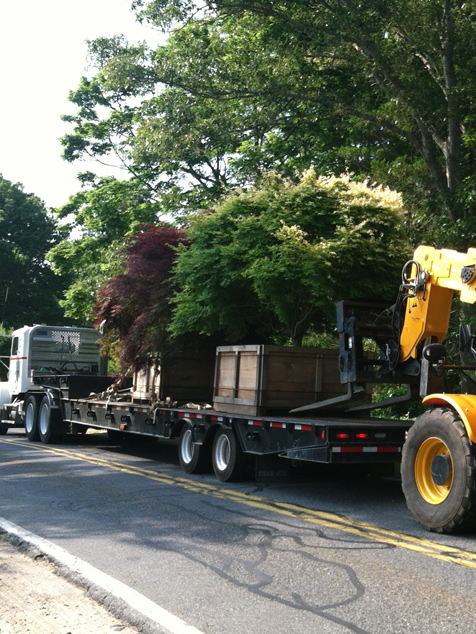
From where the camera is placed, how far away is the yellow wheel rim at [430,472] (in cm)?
788

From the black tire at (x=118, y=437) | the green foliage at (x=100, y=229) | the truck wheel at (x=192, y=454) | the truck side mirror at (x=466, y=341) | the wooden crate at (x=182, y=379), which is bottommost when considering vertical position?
the black tire at (x=118, y=437)

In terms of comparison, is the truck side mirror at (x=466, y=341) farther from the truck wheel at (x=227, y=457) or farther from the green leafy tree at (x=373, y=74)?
the green leafy tree at (x=373, y=74)

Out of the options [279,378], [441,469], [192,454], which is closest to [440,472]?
[441,469]

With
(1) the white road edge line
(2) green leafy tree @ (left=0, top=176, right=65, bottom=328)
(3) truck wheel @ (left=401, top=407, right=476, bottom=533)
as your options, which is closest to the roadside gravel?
(1) the white road edge line

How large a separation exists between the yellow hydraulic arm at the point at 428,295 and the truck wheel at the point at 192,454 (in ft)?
13.7

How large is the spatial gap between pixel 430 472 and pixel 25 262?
4951cm

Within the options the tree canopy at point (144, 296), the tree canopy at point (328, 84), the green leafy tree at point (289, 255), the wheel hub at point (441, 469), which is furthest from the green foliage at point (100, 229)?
the wheel hub at point (441, 469)

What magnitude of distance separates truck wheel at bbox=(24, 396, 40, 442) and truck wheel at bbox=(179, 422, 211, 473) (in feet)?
25.1

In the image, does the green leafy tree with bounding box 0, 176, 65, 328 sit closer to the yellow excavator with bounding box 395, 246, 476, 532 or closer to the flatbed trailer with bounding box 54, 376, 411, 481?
the flatbed trailer with bounding box 54, 376, 411, 481

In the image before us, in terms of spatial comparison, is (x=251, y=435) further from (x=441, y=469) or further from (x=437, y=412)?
(x=441, y=469)

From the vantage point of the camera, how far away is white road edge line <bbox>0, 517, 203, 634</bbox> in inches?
195

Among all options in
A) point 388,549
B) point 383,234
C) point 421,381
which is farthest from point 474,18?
point 388,549

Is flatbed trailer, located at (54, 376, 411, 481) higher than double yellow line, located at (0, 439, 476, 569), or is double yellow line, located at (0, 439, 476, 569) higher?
flatbed trailer, located at (54, 376, 411, 481)

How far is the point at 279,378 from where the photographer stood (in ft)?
38.4
